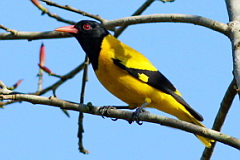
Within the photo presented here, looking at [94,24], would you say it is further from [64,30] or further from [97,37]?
[64,30]

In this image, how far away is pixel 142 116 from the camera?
4113 mm

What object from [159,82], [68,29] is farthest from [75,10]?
[159,82]

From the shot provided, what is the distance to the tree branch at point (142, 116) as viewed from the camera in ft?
12.0

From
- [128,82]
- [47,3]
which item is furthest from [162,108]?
[47,3]

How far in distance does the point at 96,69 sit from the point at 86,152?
110 centimetres

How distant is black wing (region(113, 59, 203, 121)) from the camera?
19.2 feet

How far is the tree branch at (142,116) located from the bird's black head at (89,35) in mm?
1878

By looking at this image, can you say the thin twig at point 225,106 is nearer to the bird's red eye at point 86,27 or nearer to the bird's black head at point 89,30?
the bird's black head at point 89,30

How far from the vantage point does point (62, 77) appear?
6.11m

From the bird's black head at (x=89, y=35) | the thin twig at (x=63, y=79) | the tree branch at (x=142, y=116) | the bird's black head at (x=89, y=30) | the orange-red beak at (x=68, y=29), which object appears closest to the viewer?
the tree branch at (x=142, y=116)

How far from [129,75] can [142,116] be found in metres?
1.79

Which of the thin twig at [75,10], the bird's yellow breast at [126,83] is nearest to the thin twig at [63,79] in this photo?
the bird's yellow breast at [126,83]

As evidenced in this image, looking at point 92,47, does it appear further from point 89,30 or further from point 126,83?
point 126,83

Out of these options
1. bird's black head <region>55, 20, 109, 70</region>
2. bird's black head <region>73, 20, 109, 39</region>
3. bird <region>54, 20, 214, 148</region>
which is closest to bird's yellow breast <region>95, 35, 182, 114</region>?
bird <region>54, 20, 214, 148</region>
